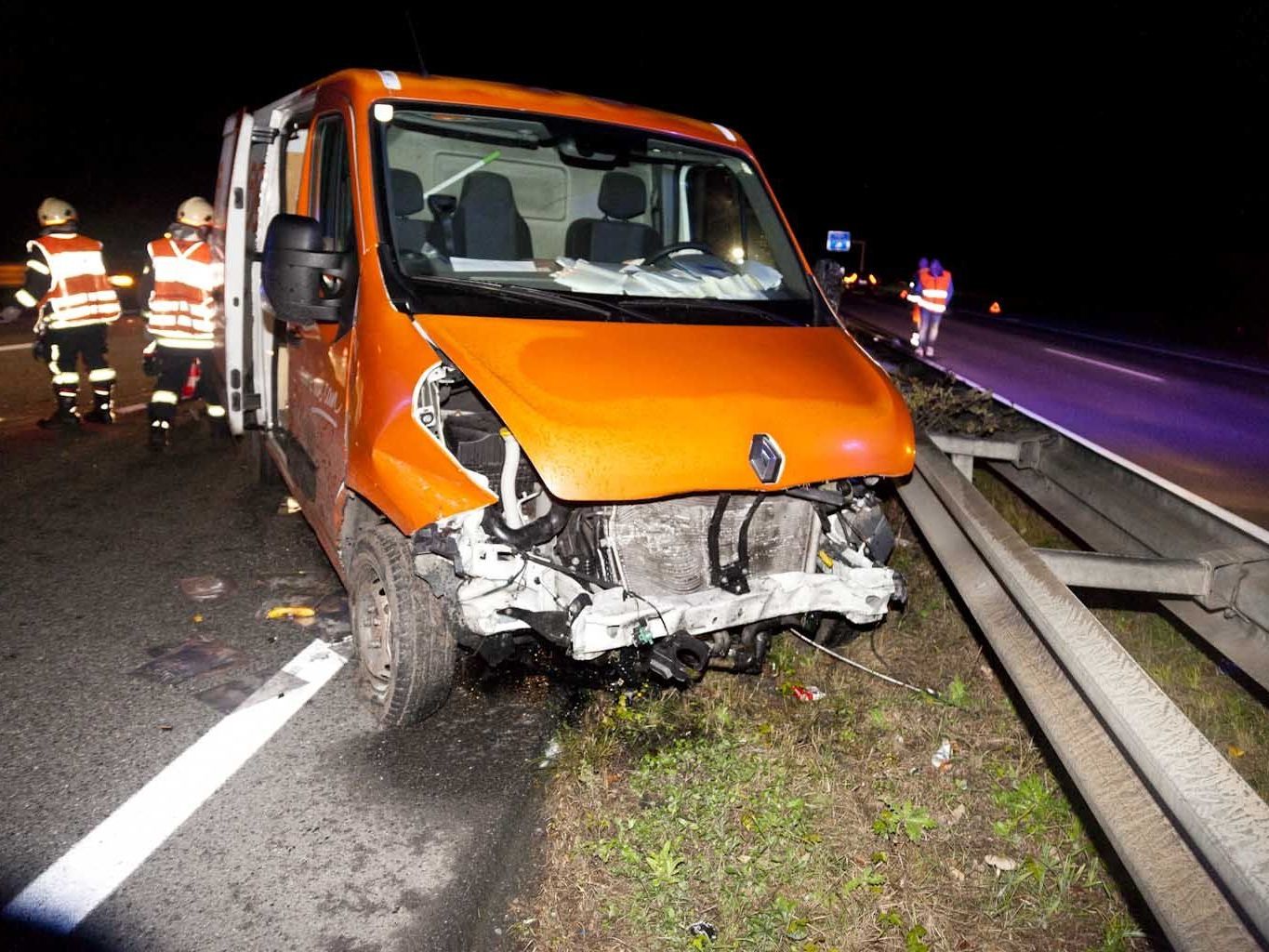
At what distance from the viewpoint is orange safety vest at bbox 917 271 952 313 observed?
15695 millimetres

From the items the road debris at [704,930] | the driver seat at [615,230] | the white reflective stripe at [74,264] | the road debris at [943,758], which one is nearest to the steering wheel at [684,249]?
the driver seat at [615,230]

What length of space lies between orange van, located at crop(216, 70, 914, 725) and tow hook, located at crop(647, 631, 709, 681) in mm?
13

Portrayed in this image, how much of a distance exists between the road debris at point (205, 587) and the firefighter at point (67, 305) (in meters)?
4.04

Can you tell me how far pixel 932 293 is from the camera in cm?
1567

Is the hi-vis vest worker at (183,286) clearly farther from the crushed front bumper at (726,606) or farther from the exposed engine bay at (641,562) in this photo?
the crushed front bumper at (726,606)

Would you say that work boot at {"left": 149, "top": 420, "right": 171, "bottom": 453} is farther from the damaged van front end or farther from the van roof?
the damaged van front end

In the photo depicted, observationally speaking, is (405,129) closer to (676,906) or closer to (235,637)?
(235,637)

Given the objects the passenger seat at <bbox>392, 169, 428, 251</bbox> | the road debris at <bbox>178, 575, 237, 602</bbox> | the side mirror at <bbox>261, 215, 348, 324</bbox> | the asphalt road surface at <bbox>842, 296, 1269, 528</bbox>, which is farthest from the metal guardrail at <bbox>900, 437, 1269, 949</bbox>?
the asphalt road surface at <bbox>842, 296, 1269, 528</bbox>

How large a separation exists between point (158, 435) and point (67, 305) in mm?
1429

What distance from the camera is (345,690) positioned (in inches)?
159

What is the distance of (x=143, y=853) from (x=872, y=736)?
2624 mm

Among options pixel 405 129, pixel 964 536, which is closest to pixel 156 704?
pixel 405 129

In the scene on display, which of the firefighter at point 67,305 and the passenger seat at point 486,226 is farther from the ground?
the passenger seat at point 486,226

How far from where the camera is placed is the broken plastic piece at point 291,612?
473cm
